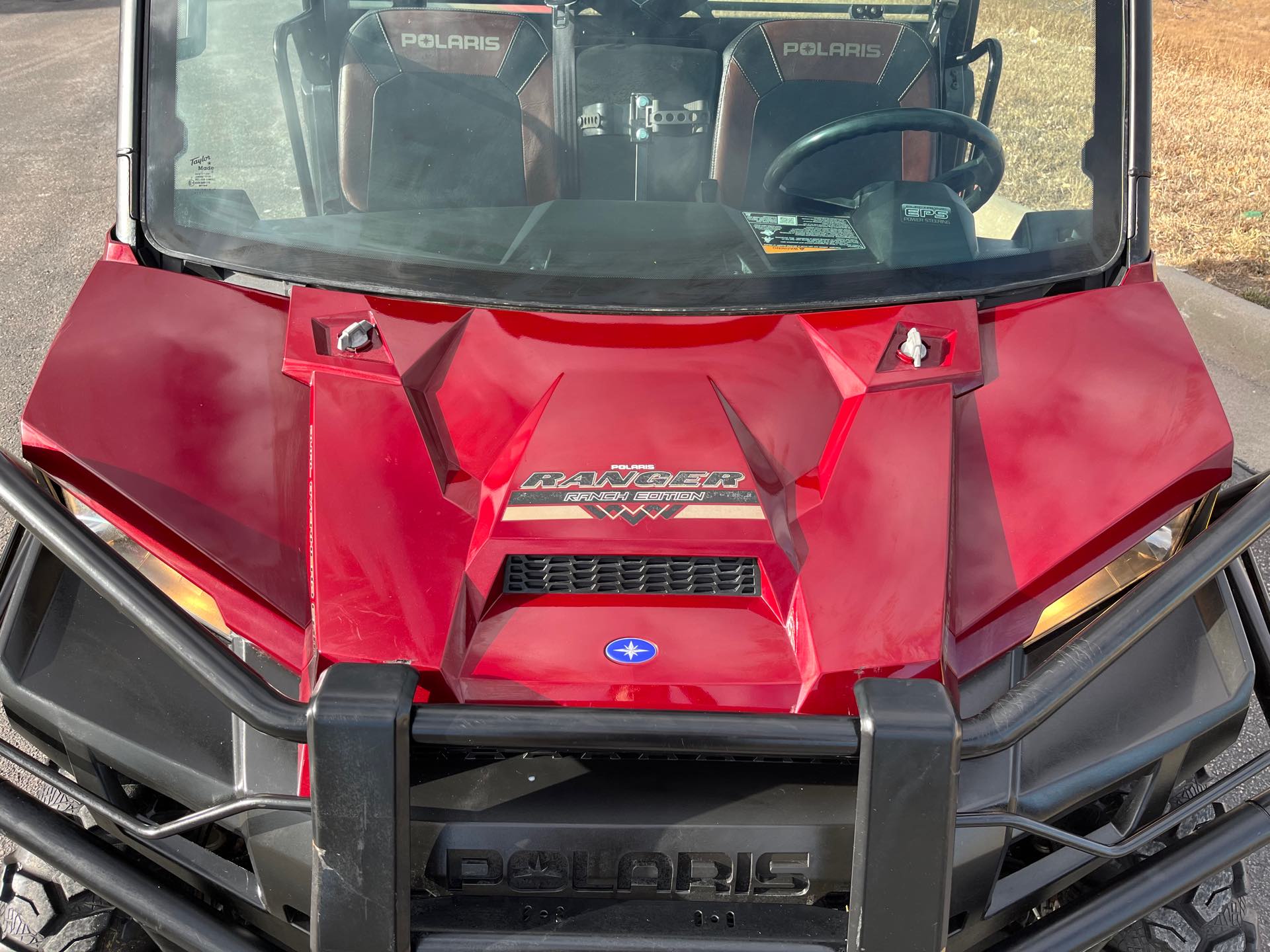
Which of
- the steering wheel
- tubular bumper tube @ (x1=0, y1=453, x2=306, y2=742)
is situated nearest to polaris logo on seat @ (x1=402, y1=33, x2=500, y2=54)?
the steering wheel

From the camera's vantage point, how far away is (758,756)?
1389mm

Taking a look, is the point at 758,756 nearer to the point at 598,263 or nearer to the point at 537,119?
the point at 598,263

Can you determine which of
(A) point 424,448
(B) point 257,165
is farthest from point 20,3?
(A) point 424,448

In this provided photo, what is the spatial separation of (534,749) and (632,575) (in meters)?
0.30

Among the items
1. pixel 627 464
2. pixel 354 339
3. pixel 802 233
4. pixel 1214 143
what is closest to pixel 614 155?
pixel 802 233

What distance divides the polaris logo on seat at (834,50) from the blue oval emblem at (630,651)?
1.45 m

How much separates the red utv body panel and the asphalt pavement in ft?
2.73

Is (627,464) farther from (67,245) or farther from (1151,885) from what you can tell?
(67,245)

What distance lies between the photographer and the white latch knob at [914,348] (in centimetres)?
184

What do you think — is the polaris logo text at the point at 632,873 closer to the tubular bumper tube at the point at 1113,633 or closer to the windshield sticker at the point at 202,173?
the tubular bumper tube at the point at 1113,633

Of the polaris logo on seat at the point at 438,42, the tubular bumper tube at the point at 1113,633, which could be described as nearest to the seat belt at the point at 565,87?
the polaris logo on seat at the point at 438,42

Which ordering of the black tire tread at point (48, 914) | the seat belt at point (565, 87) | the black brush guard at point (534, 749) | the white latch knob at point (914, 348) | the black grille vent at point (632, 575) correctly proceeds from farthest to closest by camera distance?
the seat belt at point (565, 87) < the white latch knob at point (914, 348) < the black tire tread at point (48, 914) < the black grille vent at point (632, 575) < the black brush guard at point (534, 749)

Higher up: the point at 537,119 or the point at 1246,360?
the point at 537,119

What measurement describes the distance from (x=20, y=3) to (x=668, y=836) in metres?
14.1
